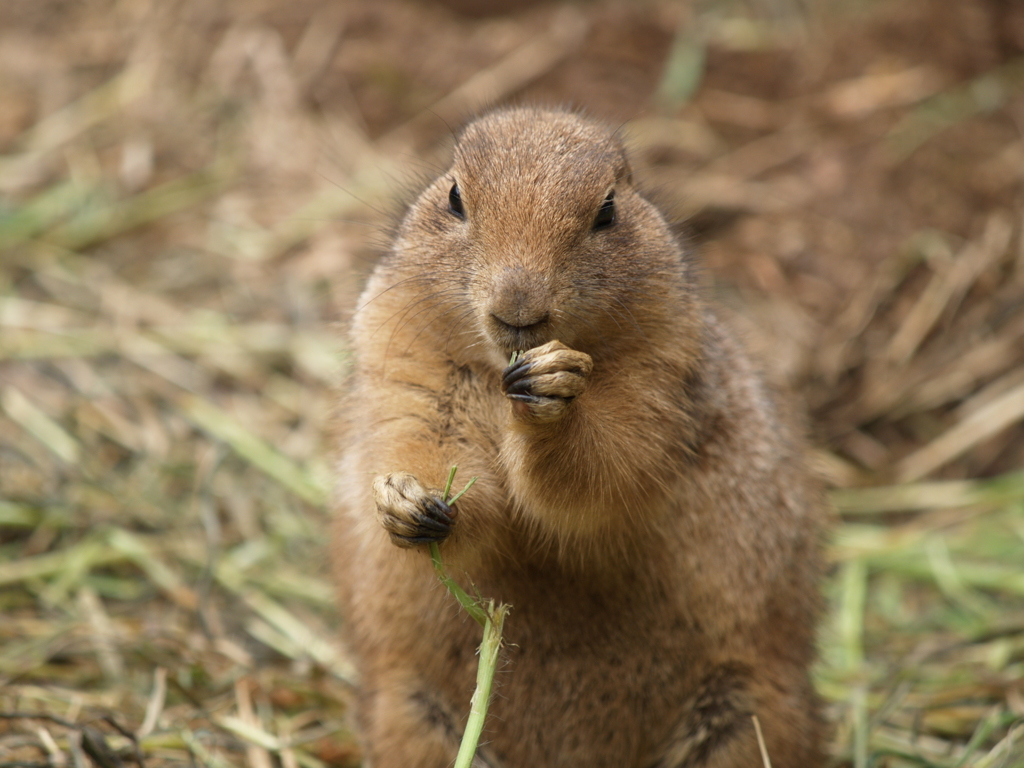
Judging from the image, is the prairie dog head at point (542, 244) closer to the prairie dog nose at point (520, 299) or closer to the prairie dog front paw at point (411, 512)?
the prairie dog nose at point (520, 299)

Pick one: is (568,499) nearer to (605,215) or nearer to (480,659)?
(480,659)

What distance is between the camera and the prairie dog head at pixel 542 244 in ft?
11.3

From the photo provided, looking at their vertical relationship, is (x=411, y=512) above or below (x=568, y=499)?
below

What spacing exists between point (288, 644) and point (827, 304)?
193 inches

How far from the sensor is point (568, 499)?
3654 mm

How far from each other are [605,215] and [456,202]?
1.83 feet

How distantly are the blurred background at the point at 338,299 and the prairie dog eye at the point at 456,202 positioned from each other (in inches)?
43.0

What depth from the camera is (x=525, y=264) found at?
344cm

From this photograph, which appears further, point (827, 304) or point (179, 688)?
point (827, 304)

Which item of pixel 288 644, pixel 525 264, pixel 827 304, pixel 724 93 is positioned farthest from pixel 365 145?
pixel 525 264

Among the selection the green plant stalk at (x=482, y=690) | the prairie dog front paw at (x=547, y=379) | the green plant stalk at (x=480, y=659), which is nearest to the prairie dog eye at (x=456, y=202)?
the prairie dog front paw at (x=547, y=379)

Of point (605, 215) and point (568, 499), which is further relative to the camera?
point (605, 215)

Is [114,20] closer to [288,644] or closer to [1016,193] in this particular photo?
[288,644]

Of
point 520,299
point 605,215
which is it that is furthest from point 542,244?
point 605,215
